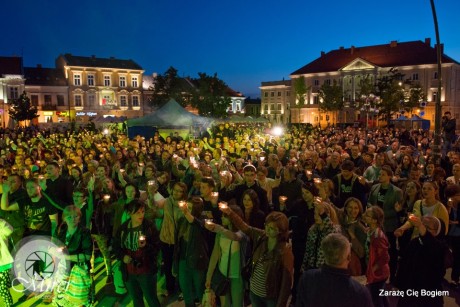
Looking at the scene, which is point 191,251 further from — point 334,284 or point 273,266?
point 334,284

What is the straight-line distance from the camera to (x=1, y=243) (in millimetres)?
4723

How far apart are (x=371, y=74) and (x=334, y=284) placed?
6531 centimetres

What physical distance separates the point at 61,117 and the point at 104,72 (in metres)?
9.10

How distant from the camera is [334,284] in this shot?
2709 mm

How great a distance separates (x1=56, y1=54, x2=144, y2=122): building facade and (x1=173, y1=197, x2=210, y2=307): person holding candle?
56315mm

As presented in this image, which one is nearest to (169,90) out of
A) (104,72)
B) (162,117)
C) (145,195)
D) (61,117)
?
(104,72)

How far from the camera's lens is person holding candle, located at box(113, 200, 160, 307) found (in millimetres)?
4387

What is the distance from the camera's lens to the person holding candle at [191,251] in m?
4.54

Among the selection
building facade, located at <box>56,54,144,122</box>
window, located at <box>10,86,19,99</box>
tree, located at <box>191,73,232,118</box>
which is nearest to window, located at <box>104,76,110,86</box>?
building facade, located at <box>56,54,144,122</box>

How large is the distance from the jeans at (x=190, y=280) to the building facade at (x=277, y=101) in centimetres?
7080

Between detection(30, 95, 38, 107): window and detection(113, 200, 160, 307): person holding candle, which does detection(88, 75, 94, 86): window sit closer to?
detection(30, 95, 38, 107): window

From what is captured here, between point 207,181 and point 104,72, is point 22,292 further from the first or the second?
point 104,72

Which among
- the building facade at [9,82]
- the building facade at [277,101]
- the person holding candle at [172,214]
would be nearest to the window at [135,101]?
the building facade at [9,82]

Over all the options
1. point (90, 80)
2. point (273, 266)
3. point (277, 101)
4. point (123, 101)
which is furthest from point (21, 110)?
point (273, 266)
